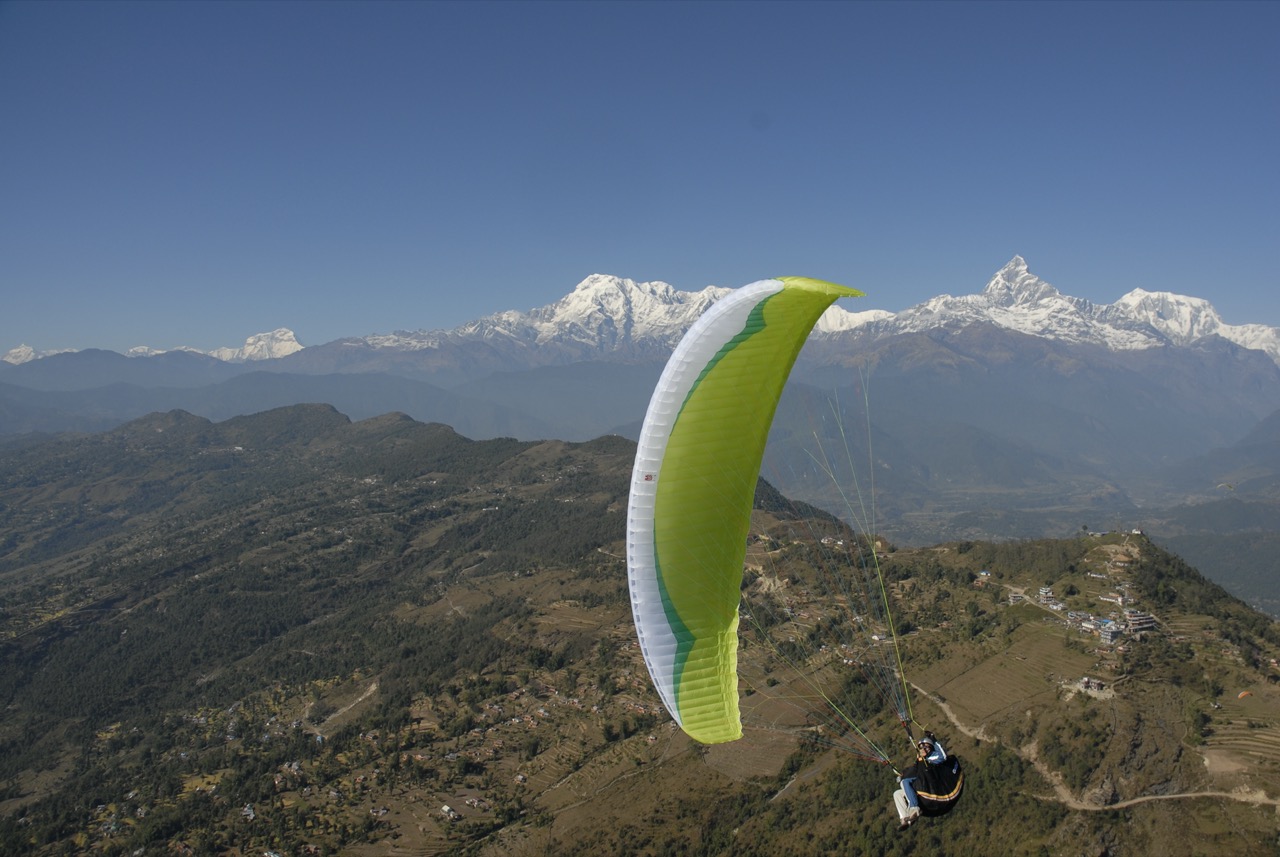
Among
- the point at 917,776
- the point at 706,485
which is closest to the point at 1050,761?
the point at 917,776

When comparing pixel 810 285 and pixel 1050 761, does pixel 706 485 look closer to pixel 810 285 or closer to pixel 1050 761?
pixel 810 285

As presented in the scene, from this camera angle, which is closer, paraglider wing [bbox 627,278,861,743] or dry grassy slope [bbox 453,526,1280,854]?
paraglider wing [bbox 627,278,861,743]

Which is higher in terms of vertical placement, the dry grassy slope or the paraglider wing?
the paraglider wing

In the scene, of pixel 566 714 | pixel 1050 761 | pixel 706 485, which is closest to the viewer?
pixel 706 485

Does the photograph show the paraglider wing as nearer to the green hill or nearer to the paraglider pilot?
the paraglider pilot

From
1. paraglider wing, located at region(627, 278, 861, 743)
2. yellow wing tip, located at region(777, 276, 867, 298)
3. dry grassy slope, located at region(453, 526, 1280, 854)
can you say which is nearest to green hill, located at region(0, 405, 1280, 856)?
dry grassy slope, located at region(453, 526, 1280, 854)

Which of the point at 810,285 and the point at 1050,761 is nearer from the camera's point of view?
the point at 810,285

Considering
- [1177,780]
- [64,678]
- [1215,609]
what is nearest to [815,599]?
[1215,609]
